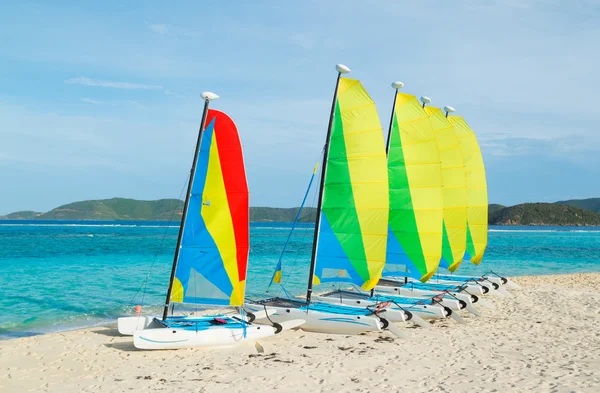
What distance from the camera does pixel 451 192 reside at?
1880 cm

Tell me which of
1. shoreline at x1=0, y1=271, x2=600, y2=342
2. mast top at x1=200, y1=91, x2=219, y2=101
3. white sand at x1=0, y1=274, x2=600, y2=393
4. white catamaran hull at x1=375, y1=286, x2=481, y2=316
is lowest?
shoreline at x1=0, y1=271, x2=600, y2=342

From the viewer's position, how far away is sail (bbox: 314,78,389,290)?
→ 13.6 meters

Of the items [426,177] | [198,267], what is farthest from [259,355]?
[426,177]

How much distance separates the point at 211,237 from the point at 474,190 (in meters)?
13.2

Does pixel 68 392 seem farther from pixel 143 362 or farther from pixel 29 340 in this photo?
pixel 29 340

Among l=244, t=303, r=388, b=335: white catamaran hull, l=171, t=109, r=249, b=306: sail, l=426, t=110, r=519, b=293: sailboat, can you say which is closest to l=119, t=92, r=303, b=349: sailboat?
l=171, t=109, r=249, b=306: sail

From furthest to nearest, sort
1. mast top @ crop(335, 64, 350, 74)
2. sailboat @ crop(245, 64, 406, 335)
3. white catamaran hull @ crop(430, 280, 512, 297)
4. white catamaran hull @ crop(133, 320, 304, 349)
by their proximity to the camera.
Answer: white catamaran hull @ crop(430, 280, 512, 297), mast top @ crop(335, 64, 350, 74), sailboat @ crop(245, 64, 406, 335), white catamaran hull @ crop(133, 320, 304, 349)

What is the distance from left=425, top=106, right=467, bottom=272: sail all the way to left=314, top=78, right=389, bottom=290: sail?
569 centimetres

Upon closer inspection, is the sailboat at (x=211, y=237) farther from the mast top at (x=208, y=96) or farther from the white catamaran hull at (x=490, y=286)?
the white catamaran hull at (x=490, y=286)

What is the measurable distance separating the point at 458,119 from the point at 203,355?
48.3 ft

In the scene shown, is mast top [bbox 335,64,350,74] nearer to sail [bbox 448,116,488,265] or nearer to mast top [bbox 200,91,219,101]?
mast top [bbox 200,91,219,101]

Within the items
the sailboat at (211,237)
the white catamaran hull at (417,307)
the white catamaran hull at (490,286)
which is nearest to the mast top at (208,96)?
the sailboat at (211,237)

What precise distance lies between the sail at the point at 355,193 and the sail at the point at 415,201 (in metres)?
2.39

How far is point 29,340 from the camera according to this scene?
13164 mm
